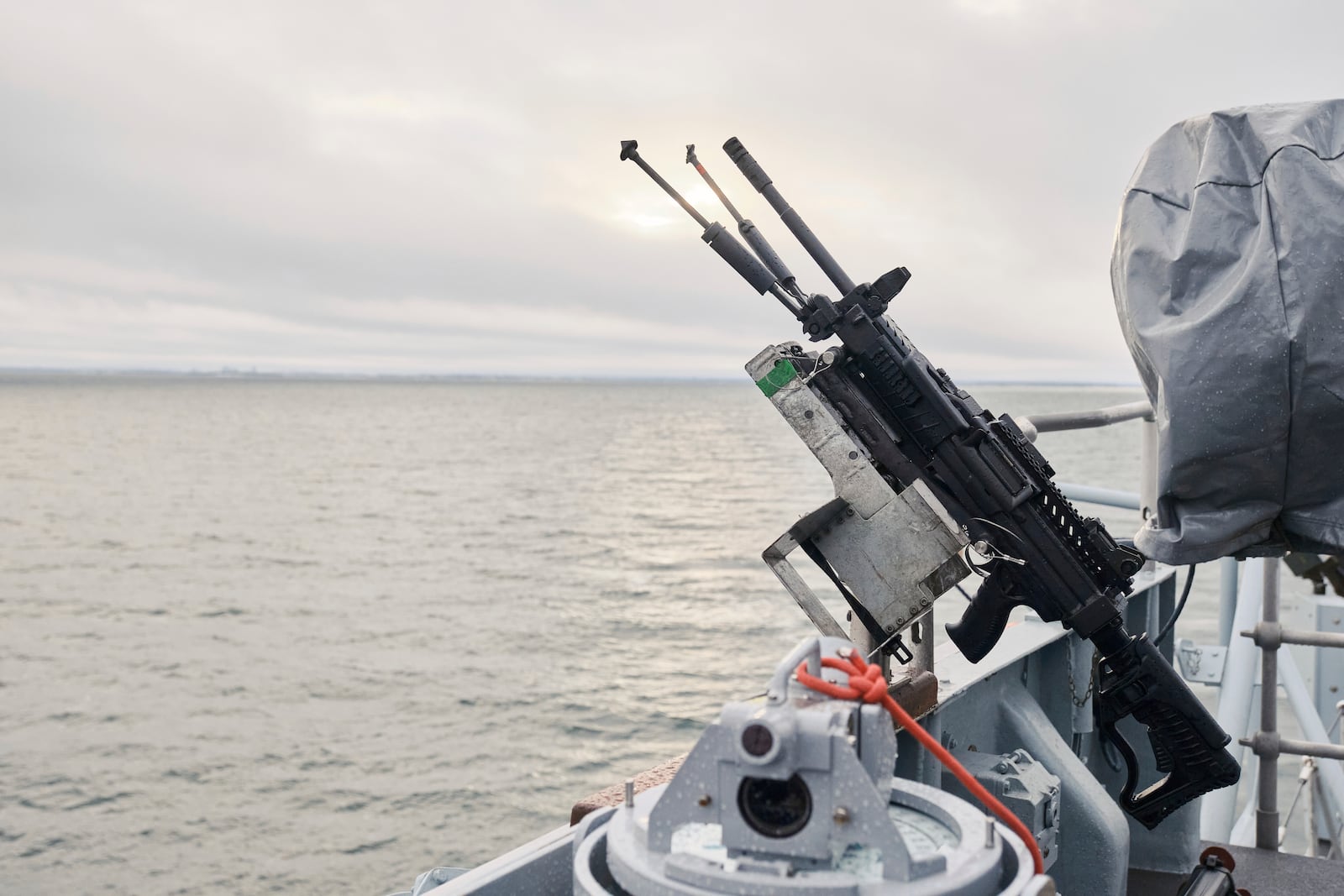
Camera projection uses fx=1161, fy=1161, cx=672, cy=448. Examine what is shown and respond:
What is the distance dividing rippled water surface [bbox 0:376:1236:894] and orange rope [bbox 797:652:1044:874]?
10145 millimetres

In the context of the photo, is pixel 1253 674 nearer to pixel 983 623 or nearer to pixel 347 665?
pixel 983 623

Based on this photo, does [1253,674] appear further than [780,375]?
Yes

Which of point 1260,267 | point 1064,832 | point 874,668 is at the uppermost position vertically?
point 1260,267

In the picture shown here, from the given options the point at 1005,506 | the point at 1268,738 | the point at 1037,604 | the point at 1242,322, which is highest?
the point at 1242,322

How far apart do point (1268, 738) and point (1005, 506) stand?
3.41 ft

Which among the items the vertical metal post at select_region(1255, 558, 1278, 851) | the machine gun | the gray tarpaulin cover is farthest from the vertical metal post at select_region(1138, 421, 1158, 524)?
the gray tarpaulin cover

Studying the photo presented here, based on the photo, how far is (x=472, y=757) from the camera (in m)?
A: 13.7

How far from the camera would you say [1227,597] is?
4512 millimetres

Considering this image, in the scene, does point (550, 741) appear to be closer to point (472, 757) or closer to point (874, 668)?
point (472, 757)

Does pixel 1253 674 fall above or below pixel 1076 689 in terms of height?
below

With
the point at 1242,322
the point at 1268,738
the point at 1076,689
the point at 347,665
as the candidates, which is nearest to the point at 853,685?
the point at 1242,322

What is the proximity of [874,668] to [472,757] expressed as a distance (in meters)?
13.1

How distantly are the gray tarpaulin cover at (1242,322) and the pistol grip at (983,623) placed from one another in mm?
747

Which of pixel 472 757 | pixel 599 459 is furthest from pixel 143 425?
pixel 472 757
